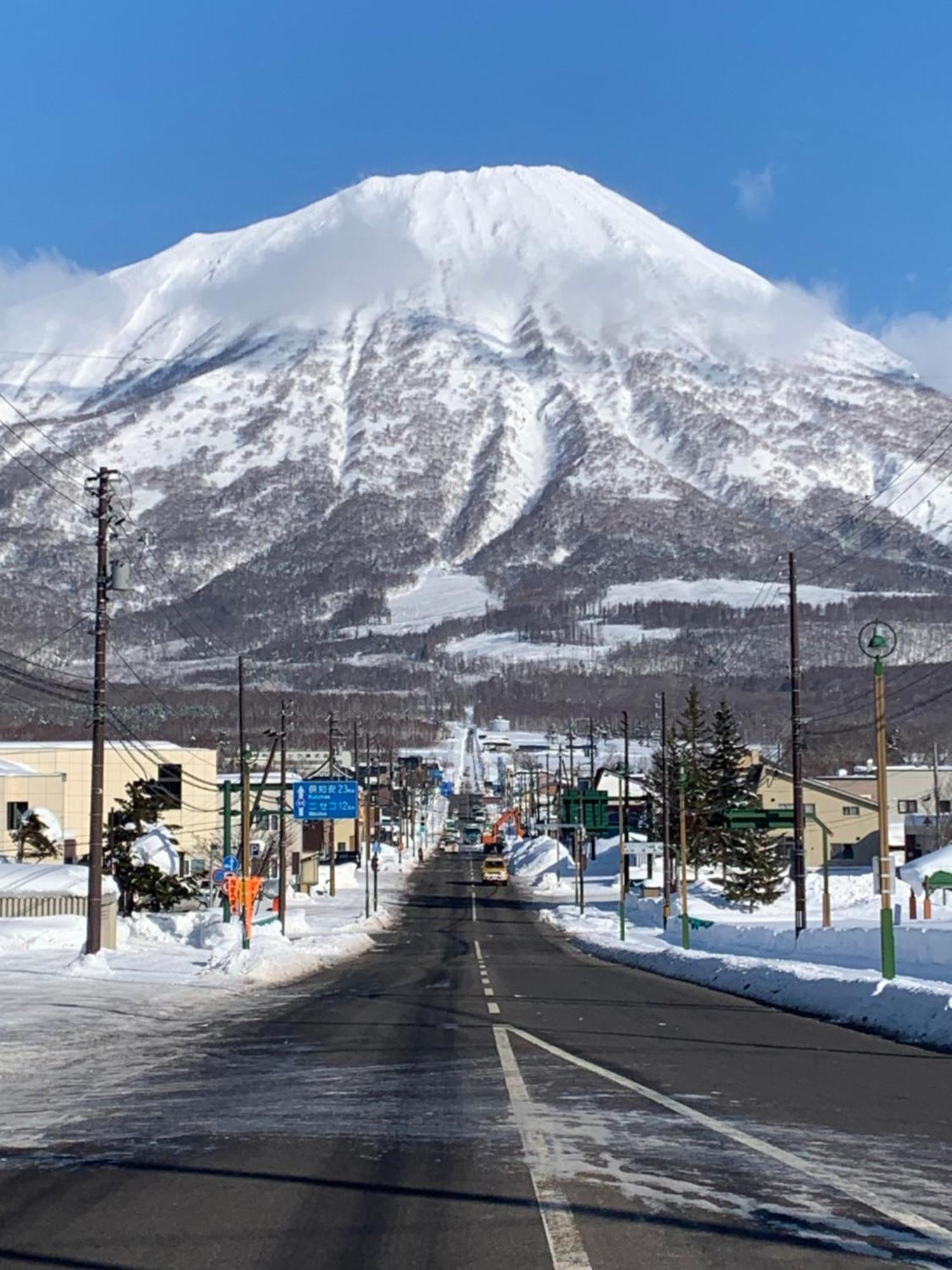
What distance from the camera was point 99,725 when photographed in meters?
35.9

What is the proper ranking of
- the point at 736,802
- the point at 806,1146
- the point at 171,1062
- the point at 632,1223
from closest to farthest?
1. the point at 632,1223
2. the point at 806,1146
3. the point at 171,1062
4. the point at 736,802

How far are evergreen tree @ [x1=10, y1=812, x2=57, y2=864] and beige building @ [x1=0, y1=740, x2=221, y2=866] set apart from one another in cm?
372

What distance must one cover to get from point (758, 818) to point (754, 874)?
10.4 m

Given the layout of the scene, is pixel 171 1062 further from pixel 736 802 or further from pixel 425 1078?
pixel 736 802

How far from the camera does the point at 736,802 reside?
90.4 metres

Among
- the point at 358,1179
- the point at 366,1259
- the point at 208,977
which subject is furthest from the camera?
the point at 208,977

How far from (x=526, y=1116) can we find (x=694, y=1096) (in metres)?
2.09

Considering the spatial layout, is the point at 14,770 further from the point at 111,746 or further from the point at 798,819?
the point at 798,819

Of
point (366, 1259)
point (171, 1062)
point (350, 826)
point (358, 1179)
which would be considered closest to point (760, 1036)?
point (171, 1062)

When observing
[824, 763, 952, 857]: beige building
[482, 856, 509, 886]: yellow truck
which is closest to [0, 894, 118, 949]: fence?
[824, 763, 952, 857]: beige building

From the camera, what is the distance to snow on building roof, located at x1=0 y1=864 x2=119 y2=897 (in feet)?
206

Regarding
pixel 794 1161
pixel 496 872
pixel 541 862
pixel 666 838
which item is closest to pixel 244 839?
pixel 666 838

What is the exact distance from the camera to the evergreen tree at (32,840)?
79312mm

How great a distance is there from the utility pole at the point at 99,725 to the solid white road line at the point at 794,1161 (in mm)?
22383
